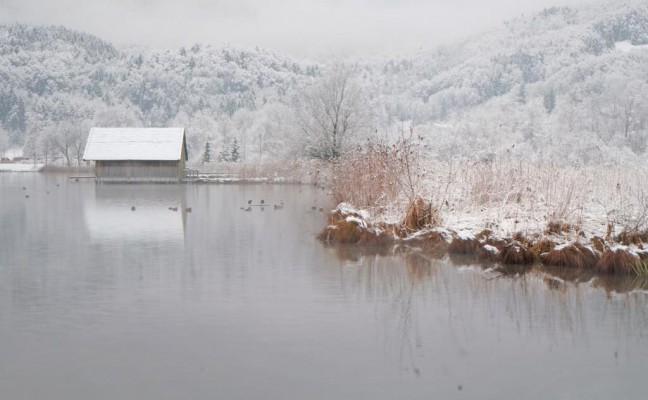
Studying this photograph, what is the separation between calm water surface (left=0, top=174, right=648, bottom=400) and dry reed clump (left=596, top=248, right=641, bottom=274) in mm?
600

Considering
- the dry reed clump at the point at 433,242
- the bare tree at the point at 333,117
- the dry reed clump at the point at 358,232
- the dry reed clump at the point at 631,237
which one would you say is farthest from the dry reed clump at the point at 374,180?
the bare tree at the point at 333,117

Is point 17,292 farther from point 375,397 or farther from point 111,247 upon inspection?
point 375,397

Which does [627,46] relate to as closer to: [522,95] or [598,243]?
[522,95]

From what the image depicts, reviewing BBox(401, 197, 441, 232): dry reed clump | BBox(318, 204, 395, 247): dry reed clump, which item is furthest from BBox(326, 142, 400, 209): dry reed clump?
BBox(401, 197, 441, 232): dry reed clump

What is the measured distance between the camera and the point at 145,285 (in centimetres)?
934

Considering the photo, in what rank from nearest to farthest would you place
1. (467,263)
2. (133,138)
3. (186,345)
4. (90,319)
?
(186,345) → (90,319) → (467,263) → (133,138)

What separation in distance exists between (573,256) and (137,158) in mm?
40667

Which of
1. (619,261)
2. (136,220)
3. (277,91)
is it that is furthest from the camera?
(277,91)

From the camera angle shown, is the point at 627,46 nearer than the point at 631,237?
Answer: No

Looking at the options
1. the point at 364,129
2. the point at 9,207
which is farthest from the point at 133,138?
the point at 9,207

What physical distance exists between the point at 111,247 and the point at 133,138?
37774 millimetres

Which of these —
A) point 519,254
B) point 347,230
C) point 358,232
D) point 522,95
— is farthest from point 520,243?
point 522,95

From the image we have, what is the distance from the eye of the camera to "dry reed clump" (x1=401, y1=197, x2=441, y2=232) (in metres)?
13.5

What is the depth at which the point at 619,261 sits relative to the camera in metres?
10.2
